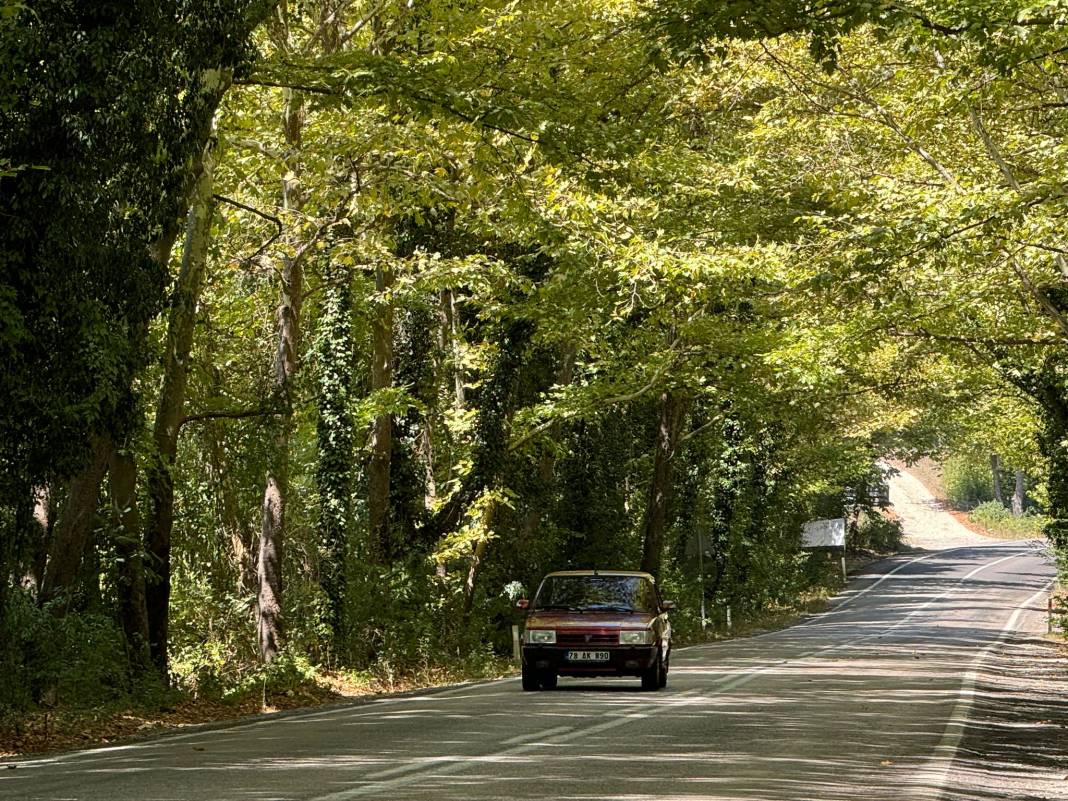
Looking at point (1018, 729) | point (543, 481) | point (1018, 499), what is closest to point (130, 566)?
point (1018, 729)

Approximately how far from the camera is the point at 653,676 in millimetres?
21125

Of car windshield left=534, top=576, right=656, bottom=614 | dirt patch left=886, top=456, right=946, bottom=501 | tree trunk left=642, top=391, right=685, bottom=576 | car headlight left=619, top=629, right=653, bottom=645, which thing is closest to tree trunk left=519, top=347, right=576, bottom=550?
tree trunk left=642, top=391, right=685, bottom=576

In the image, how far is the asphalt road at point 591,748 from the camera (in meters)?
10.1

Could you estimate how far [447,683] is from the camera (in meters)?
27.4

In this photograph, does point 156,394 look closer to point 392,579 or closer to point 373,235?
point 373,235

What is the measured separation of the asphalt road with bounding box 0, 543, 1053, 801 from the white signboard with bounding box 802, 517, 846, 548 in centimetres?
4229

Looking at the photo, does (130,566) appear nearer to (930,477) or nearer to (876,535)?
(876,535)

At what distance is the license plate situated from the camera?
20.8 metres

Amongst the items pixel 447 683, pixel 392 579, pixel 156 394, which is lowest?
pixel 447 683

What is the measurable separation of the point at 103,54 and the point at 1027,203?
1178cm

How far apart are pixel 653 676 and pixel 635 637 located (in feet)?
2.31

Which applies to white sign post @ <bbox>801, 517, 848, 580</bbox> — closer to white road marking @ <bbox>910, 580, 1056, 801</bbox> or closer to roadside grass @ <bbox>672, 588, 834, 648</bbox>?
roadside grass @ <bbox>672, 588, 834, 648</bbox>

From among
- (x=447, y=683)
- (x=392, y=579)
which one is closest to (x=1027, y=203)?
(x=447, y=683)

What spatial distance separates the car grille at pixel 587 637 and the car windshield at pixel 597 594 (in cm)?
71
